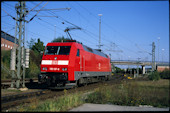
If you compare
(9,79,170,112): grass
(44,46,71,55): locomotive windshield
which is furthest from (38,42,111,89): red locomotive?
(9,79,170,112): grass

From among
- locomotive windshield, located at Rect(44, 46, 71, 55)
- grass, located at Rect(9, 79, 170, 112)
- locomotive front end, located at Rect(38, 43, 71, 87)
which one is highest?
locomotive windshield, located at Rect(44, 46, 71, 55)

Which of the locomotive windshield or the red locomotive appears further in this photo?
the locomotive windshield

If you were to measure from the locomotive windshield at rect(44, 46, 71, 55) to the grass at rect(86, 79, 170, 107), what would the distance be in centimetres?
710

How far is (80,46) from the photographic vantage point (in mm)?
18297

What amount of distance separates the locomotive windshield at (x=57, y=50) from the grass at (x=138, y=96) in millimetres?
7104

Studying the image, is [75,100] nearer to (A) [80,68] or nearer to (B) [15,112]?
(B) [15,112]

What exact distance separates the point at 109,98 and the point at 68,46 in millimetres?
7830

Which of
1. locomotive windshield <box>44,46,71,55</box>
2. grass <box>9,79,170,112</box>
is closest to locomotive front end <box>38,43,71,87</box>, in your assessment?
locomotive windshield <box>44,46,71,55</box>

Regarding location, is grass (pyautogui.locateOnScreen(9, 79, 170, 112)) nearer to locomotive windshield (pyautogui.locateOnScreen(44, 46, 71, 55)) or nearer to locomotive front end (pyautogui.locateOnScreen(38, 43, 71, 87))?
locomotive front end (pyautogui.locateOnScreen(38, 43, 71, 87))

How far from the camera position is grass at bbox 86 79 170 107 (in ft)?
29.5

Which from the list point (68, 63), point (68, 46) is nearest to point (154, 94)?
point (68, 63)

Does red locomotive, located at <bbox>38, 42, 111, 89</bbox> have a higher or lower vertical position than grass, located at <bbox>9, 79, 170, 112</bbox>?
higher

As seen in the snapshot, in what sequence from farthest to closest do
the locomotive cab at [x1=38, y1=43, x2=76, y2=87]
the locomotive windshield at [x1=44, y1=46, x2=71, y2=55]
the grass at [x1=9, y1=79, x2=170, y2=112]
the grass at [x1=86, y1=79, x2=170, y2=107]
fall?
the locomotive windshield at [x1=44, y1=46, x2=71, y2=55] → the locomotive cab at [x1=38, y1=43, x2=76, y2=87] → the grass at [x1=86, y1=79, x2=170, y2=107] → the grass at [x1=9, y1=79, x2=170, y2=112]

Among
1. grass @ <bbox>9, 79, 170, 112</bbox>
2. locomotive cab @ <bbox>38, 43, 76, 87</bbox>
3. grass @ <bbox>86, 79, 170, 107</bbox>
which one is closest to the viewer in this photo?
grass @ <bbox>9, 79, 170, 112</bbox>
